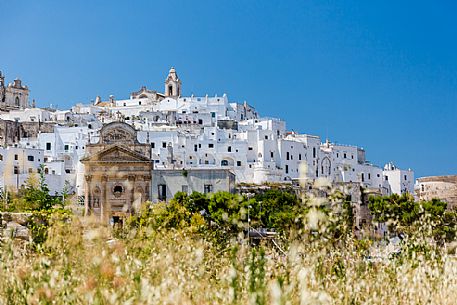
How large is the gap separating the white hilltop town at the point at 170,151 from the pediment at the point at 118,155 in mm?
71

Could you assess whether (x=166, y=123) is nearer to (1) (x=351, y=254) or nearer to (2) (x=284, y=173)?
(2) (x=284, y=173)

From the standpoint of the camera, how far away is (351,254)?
11.8m

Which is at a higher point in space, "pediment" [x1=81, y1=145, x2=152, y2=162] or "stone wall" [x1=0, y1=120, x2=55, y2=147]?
"stone wall" [x1=0, y1=120, x2=55, y2=147]

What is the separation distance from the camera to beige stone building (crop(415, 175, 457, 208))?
5743cm

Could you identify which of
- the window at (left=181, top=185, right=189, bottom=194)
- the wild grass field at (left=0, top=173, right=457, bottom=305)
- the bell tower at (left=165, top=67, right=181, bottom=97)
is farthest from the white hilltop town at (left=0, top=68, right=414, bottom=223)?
the wild grass field at (left=0, top=173, right=457, bottom=305)

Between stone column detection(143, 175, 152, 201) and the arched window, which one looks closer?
stone column detection(143, 175, 152, 201)

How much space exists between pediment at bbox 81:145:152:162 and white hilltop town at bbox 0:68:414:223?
71 mm

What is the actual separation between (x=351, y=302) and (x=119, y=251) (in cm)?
301

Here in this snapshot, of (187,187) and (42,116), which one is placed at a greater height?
(42,116)

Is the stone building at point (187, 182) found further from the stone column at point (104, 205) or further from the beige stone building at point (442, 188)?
the beige stone building at point (442, 188)

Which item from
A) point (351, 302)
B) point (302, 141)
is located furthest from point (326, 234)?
point (302, 141)

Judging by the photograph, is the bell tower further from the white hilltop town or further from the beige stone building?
the beige stone building

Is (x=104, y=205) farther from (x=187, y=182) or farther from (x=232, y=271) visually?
(x=232, y=271)

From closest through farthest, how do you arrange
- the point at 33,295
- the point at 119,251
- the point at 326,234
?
the point at 33,295, the point at 119,251, the point at 326,234
